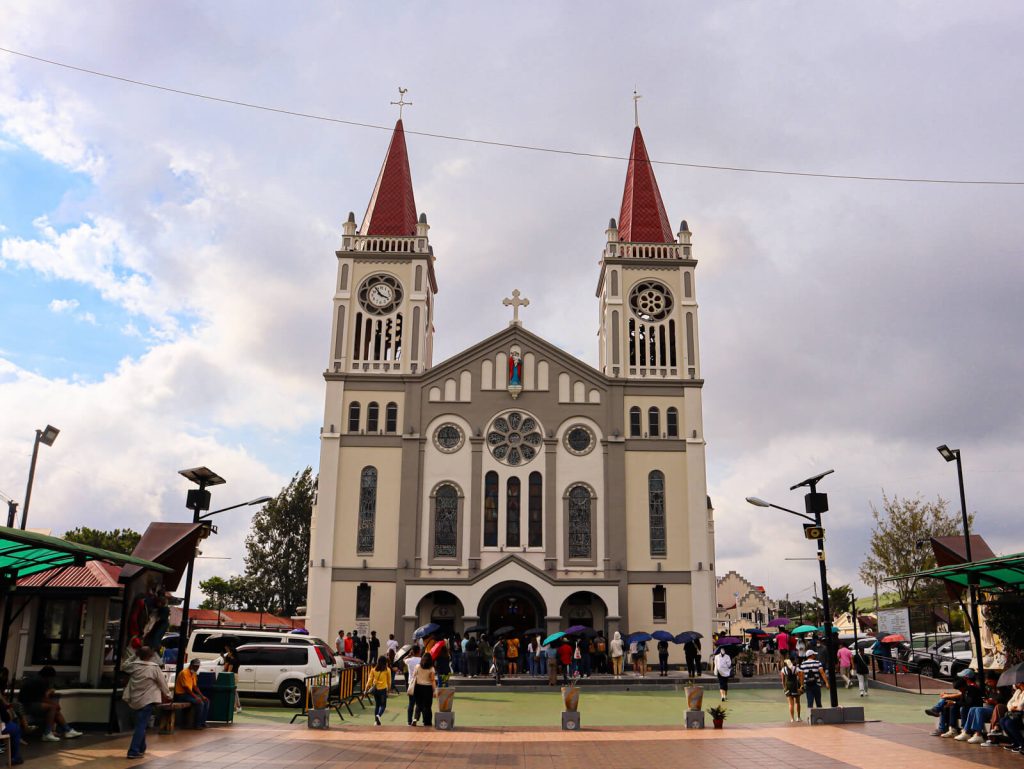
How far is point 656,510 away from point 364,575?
13.8 metres

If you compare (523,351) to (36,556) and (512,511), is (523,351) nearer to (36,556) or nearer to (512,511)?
(512,511)

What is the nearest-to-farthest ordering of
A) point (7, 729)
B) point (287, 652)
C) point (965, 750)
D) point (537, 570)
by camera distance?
1. point (7, 729)
2. point (965, 750)
3. point (287, 652)
4. point (537, 570)

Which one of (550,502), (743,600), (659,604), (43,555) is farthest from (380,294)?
(743,600)

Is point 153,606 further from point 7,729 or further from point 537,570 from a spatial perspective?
point 537,570

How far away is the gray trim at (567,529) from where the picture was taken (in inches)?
1617

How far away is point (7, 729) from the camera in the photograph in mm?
13109

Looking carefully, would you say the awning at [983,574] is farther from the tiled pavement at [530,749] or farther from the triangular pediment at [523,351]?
the triangular pediment at [523,351]

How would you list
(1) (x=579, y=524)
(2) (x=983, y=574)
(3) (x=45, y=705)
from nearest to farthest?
(3) (x=45, y=705) → (2) (x=983, y=574) → (1) (x=579, y=524)

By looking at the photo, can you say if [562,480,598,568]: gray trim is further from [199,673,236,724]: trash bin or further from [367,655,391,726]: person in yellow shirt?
[199,673,236,724]: trash bin

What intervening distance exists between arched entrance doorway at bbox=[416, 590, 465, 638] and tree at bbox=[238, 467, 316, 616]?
31615 mm

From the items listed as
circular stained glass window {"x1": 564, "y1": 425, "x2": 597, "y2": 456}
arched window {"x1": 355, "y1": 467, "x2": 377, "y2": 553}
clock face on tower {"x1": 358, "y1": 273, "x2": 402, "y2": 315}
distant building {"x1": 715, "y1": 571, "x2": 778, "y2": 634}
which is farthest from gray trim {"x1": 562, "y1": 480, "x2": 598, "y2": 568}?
distant building {"x1": 715, "y1": 571, "x2": 778, "y2": 634}

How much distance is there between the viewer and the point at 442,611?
40.5 m

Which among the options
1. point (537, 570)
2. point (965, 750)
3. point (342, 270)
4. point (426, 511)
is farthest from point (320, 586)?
point (965, 750)

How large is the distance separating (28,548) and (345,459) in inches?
1085
